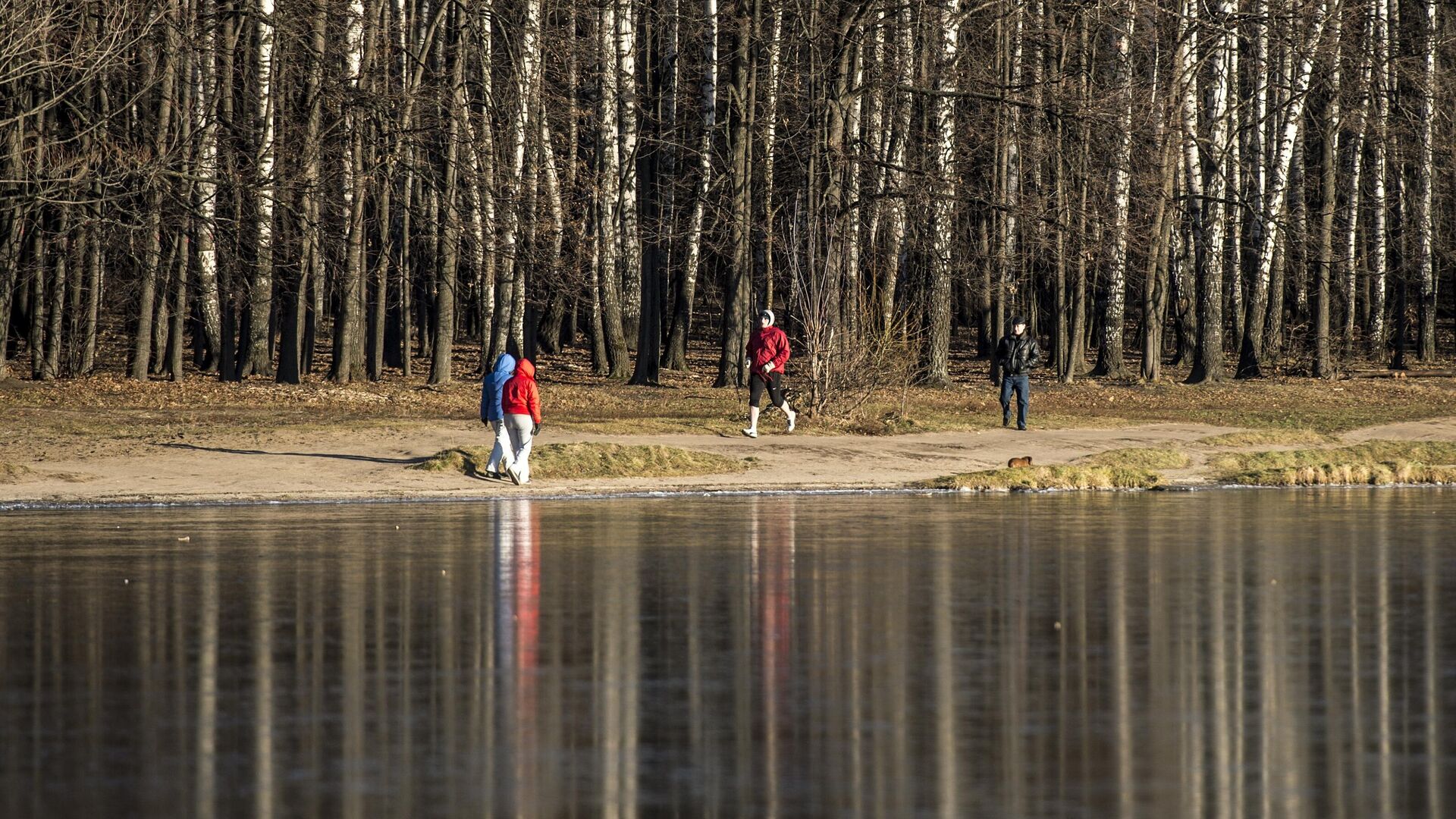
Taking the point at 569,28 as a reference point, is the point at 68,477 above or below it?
below

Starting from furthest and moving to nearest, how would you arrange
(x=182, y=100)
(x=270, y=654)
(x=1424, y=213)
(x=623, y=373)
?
(x=1424, y=213), (x=623, y=373), (x=182, y=100), (x=270, y=654)

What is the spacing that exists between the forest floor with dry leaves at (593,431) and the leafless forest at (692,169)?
6.19 ft

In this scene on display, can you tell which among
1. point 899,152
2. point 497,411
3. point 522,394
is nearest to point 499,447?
point 497,411

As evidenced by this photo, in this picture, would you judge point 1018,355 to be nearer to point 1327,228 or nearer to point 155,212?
point 155,212

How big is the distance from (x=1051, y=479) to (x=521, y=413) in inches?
273

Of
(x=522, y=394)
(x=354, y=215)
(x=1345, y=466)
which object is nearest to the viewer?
(x=522, y=394)

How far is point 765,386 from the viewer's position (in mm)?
30844

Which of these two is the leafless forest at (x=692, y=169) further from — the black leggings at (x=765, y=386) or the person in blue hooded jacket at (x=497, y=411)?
the person in blue hooded jacket at (x=497, y=411)

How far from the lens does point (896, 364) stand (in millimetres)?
34531

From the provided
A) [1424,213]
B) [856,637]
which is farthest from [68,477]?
[1424,213]

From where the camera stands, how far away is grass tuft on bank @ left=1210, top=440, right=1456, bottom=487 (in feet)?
90.0

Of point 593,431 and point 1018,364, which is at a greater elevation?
point 1018,364

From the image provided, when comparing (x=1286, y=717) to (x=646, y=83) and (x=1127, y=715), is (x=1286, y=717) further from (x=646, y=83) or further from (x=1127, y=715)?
(x=646, y=83)

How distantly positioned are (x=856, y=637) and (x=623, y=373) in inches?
1380
